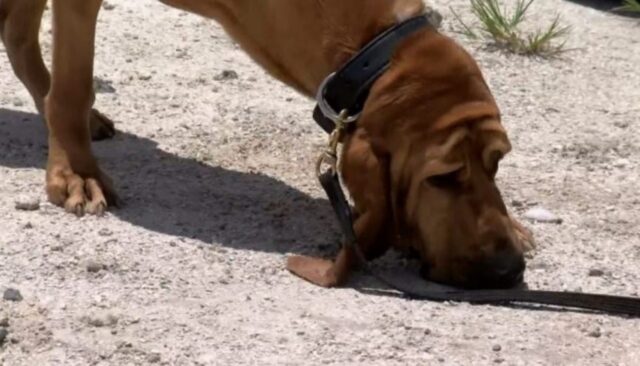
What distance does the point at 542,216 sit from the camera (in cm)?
471

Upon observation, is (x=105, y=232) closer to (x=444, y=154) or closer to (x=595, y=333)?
(x=444, y=154)

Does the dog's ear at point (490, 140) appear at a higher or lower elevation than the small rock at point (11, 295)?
higher

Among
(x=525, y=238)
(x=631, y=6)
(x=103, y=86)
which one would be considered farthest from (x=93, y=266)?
(x=631, y=6)

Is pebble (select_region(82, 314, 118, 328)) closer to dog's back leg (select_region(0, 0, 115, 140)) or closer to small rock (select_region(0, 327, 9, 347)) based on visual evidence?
small rock (select_region(0, 327, 9, 347))

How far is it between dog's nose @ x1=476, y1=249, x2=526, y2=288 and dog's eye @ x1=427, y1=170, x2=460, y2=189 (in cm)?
21

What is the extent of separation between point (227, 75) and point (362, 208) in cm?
208

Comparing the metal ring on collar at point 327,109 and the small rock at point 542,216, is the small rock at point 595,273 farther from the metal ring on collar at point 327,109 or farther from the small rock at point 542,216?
the metal ring on collar at point 327,109

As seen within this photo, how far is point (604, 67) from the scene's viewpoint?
21.2 ft

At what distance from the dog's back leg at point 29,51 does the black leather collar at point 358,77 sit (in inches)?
56.5

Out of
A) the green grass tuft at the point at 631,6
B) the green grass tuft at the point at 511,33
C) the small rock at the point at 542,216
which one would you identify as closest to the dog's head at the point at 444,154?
the small rock at the point at 542,216

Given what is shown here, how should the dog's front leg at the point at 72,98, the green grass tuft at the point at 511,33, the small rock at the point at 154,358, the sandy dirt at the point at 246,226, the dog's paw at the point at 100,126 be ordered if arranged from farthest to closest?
the green grass tuft at the point at 511,33, the dog's paw at the point at 100,126, the dog's front leg at the point at 72,98, the sandy dirt at the point at 246,226, the small rock at the point at 154,358

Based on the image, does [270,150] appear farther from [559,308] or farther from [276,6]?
[559,308]

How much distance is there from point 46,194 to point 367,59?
1.17m

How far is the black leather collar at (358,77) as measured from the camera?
398cm
